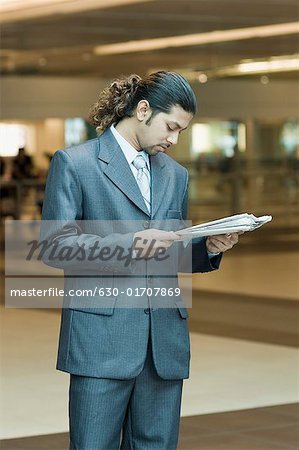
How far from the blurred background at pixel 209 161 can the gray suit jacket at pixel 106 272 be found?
246 cm

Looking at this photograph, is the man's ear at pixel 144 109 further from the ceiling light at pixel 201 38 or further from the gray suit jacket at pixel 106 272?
the ceiling light at pixel 201 38

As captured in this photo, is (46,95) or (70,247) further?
(46,95)

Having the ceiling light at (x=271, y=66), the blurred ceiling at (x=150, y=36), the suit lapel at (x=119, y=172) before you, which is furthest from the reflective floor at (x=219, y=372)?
the ceiling light at (x=271, y=66)

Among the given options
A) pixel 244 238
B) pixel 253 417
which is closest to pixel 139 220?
pixel 253 417

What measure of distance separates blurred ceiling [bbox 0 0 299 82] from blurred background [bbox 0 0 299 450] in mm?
34

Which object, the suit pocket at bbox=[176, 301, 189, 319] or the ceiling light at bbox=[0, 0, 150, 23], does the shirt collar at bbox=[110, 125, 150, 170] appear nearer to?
the suit pocket at bbox=[176, 301, 189, 319]

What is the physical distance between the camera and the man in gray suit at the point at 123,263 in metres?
3.06

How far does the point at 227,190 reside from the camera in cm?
2212

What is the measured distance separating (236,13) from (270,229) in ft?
24.6

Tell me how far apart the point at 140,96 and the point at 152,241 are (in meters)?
0.43

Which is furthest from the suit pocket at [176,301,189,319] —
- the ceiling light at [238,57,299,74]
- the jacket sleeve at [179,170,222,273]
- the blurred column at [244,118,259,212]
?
the blurred column at [244,118,259,212]

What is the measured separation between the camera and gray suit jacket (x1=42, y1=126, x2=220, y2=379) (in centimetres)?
306

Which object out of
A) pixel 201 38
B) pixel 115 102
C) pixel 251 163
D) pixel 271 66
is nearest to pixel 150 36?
pixel 201 38

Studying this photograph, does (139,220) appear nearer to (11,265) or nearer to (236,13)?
(236,13)
